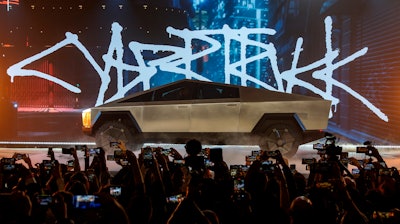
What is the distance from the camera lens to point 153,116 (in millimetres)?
10883

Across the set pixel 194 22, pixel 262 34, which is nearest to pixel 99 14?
pixel 194 22

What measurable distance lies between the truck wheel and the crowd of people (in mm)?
4835

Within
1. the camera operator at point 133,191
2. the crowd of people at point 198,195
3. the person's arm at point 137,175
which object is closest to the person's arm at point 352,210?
the crowd of people at point 198,195

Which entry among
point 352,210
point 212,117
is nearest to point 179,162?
point 352,210

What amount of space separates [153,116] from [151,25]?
7493 mm

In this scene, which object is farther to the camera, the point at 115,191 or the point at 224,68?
the point at 224,68

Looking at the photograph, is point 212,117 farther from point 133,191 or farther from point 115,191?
point 115,191

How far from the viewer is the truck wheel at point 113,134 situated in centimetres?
1084

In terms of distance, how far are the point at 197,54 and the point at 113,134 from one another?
12.3 ft

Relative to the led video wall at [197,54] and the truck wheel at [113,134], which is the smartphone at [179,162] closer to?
the truck wheel at [113,134]

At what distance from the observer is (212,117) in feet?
35.0

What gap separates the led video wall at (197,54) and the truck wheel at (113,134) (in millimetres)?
2430

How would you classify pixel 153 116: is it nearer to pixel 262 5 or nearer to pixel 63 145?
pixel 63 145

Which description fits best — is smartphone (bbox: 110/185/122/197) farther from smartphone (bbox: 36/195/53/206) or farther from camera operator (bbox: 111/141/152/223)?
smartphone (bbox: 36/195/53/206)
